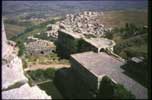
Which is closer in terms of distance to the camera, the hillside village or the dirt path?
the hillside village

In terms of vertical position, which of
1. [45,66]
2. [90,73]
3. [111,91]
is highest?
[90,73]

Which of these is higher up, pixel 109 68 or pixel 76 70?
pixel 109 68

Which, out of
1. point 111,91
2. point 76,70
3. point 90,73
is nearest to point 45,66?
point 76,70

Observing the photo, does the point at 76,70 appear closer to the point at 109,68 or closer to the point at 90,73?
the point at 90,73

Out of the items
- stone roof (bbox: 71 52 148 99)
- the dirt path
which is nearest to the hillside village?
stone roof (bbox: 71 52 148 99)

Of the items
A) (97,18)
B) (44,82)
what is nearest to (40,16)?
(97,18)

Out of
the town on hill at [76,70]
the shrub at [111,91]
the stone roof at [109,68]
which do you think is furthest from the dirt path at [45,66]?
the shrub at [111,91]

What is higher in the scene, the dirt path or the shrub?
the shrub

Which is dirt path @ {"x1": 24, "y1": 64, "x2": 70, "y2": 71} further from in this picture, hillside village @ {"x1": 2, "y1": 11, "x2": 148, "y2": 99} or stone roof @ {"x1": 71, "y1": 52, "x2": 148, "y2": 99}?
stone roof @ {"x1": 71, "y1": 52, "x2": 148, "y2": 99}
